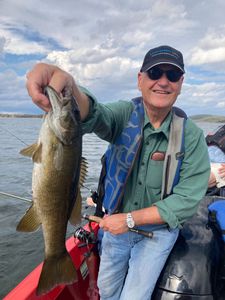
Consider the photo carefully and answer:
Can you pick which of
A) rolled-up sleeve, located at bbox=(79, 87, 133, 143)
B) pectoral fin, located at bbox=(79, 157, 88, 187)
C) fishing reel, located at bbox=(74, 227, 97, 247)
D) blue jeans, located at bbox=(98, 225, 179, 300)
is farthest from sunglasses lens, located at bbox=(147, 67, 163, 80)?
fishing reel, located at bbox=(74, 227, 97, 247)

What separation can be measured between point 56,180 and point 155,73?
1534mm

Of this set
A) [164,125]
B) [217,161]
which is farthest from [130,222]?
[217,161]

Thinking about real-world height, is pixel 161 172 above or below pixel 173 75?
below

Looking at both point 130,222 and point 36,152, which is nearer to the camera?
point 36,152

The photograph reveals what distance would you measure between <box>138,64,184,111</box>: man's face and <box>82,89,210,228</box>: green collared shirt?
0.22m

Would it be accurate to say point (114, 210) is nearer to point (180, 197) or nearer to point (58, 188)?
point (180, 197)

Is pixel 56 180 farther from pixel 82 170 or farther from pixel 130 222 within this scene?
pixel 130 222

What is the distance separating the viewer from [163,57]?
3545 mm

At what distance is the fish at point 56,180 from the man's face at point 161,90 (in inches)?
41.0

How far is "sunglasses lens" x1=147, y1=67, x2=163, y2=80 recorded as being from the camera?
362cm

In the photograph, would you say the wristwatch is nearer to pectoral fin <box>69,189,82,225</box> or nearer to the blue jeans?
the blue jeans

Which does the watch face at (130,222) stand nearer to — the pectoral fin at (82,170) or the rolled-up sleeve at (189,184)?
the rolled-up sleeve at (189,184)

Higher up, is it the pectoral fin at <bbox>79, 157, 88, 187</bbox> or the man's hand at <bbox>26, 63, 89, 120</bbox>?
the man's hand at <bbox>26, 63, 89, 120</bbox>

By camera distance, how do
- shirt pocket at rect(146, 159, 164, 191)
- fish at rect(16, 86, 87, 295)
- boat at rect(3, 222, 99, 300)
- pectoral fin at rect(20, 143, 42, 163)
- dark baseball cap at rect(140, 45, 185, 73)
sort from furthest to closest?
boat at rect(3, 222, 99, 300), shirt pocket at rect(146, 159, 164, 191), dark baseball cap at rect(140, 45, 185, 73), pectoral fin at rect(20, 143, 42, 163), fish at rect(16, 86, 87, 295)
